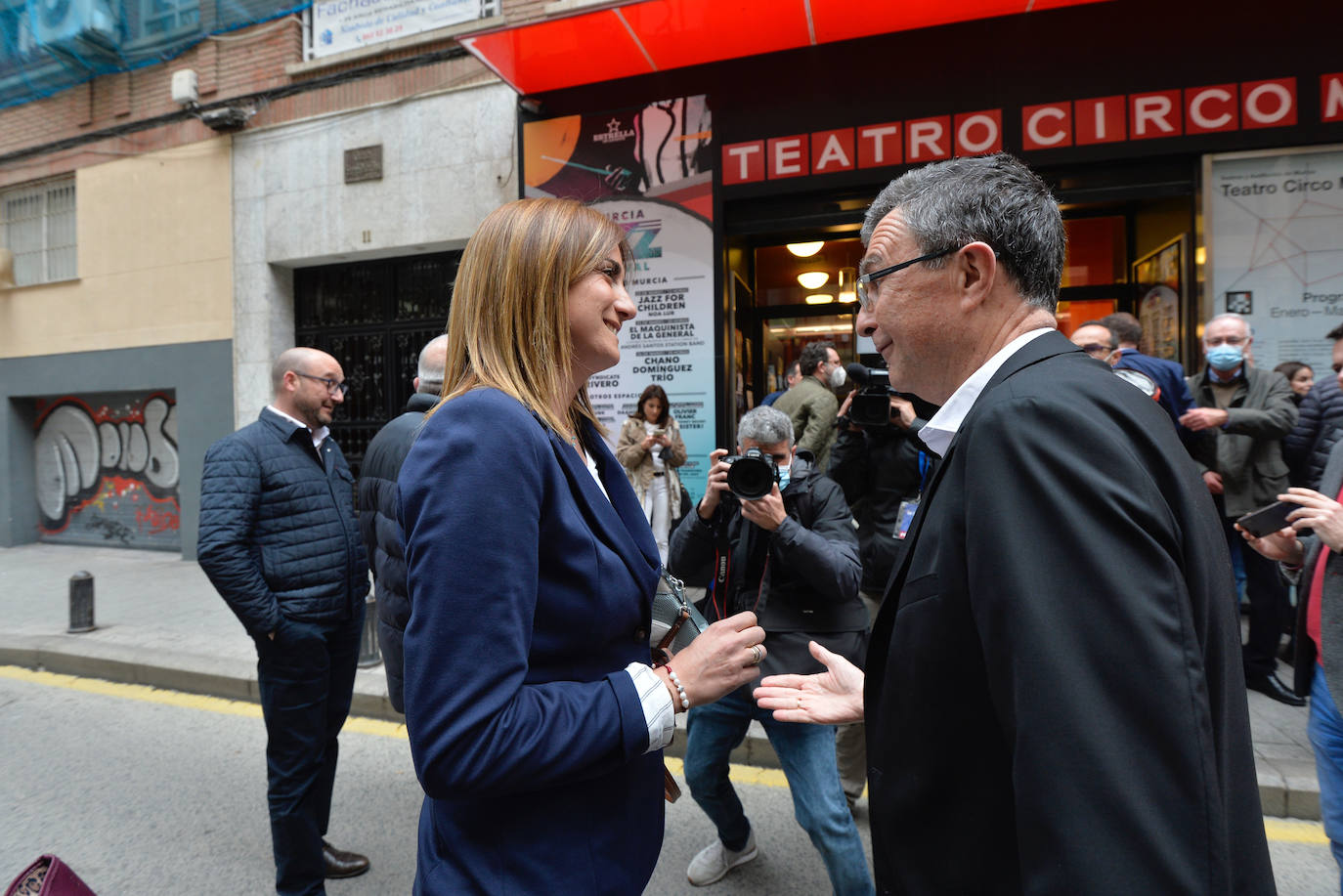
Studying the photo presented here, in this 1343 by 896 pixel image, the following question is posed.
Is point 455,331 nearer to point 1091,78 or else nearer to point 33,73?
point 1091,78

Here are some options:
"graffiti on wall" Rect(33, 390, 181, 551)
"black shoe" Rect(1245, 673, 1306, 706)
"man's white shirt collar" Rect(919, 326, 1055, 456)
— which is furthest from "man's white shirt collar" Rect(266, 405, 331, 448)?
"graffiti on wall" Rect(33, 390, 181, 551)

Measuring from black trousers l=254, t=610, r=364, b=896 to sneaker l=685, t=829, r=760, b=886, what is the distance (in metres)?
1.45

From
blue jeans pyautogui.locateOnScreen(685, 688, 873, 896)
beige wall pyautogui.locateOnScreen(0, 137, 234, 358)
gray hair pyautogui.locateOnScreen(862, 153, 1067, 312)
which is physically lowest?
blue jeans pyautogui.locateOnScreen(685, 688, 873, 896)

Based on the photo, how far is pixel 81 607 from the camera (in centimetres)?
655

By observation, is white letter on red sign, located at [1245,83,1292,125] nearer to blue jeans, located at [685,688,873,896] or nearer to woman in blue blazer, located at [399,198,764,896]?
blue jeans, located at [685,688,873,896]

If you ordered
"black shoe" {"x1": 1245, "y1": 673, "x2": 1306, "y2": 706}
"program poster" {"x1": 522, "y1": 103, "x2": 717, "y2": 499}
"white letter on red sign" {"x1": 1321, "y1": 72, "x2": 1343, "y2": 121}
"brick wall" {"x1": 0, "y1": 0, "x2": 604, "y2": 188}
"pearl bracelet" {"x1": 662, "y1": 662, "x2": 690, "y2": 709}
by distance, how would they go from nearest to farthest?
"pearl bracelet" {"x1": 662, "y1": 662, "x2": 690, "y2": 709} → "black shoe" {"x1": 1245, "y1": 673, "x2": 1306, "y2": 706} → "white letter on red sign" {"x1": 1321, "y1": 72, "x2": 1343, "y2": 121} → "program poster" {"x1": 522, "y1": 103, "x2": 717, "y2": 499} → "brick wall" {"x1": 0, "y1": 0, "x2": 604, "y2": 188}

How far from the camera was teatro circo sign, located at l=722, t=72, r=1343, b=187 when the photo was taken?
6102 mm

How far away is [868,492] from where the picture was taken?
4090 millimetres

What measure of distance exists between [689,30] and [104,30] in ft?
27.6

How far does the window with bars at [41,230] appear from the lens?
11180 millimetres

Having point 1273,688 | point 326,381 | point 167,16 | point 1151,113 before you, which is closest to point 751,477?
point 326,381

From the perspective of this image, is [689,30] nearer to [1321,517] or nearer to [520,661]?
[1321,517]

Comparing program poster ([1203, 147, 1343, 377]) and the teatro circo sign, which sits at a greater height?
the teatro circo sign

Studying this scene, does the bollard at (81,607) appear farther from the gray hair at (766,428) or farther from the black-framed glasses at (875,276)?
the black-framed glasses at (875,276)
